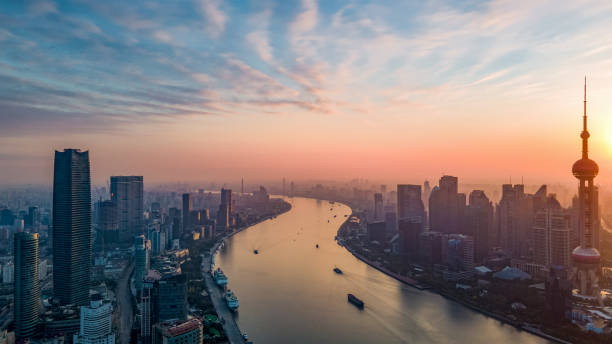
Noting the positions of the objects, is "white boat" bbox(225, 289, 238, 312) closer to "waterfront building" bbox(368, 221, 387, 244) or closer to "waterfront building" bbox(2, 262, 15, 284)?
"waterfront building" bbox(2, 262, 15, 284)

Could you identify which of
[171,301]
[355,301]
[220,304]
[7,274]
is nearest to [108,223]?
[7,274]

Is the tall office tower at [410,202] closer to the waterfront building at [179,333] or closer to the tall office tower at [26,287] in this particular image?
the waterfront building at [179,333]

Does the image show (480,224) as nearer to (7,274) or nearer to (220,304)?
(220,304)

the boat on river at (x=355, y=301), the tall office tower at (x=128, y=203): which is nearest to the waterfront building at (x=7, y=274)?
the tall office tower at (x=128, y=203)

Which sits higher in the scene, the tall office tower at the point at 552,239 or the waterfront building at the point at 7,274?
the tall office tower at the point at 552,239

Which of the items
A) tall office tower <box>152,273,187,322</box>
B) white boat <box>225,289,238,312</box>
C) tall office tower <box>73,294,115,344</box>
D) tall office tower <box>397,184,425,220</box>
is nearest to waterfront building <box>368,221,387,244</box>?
tall office tower <box>397,184,425,220</box>

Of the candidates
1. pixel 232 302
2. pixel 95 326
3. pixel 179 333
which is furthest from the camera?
pixel 232 302
